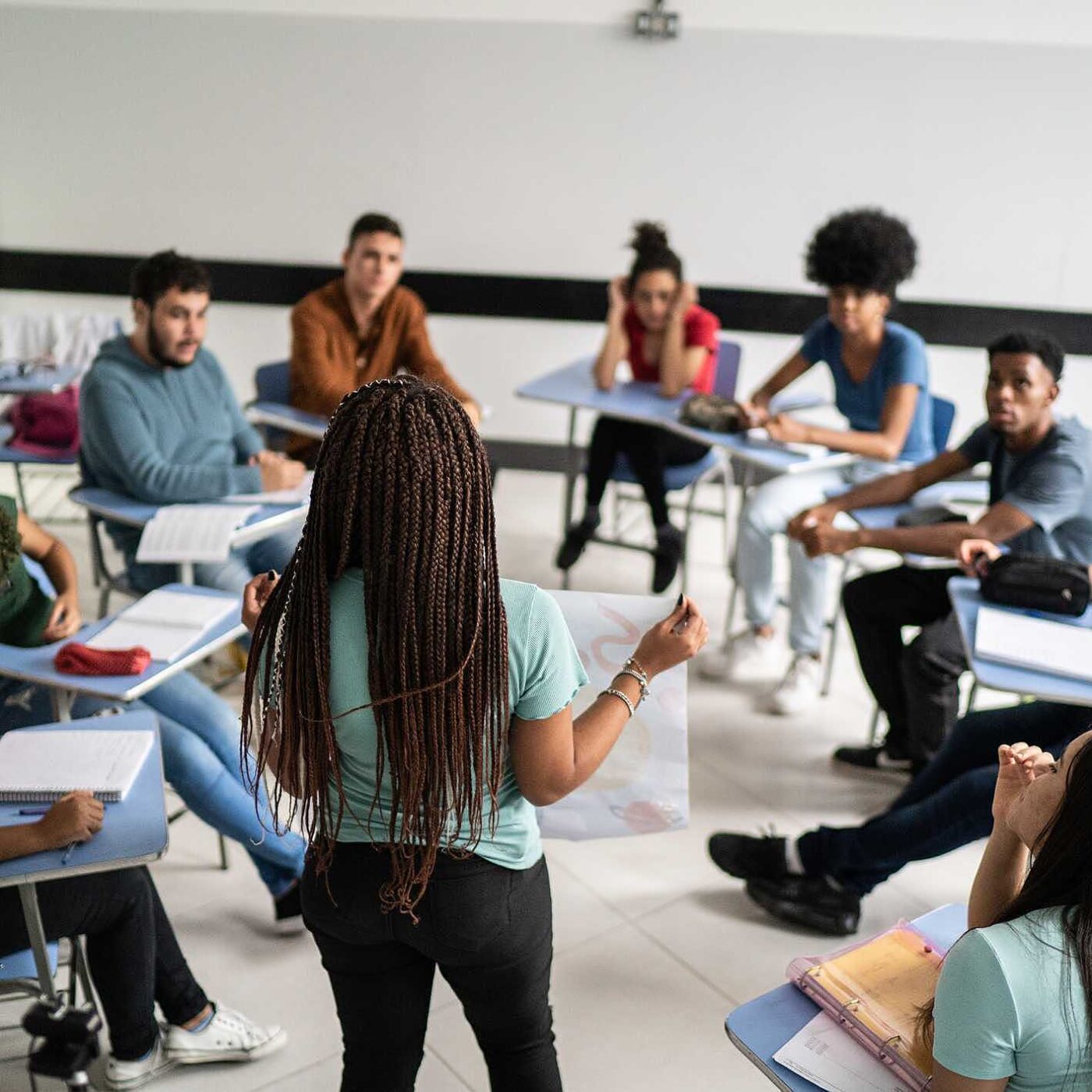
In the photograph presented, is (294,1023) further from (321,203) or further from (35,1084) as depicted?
(321,203)

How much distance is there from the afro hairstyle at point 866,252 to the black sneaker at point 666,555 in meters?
1.03

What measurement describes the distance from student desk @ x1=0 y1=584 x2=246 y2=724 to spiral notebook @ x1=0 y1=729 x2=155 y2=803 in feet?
0.33

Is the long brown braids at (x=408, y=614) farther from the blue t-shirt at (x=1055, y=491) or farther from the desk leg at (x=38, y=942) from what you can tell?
the blue t-shirt at (x=1055, y=491)

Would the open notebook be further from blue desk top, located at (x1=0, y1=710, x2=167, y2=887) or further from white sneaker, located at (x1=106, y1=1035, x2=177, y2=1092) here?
white sneaker, located at (x1=106, y1=1035, x2=177, y2=1092)

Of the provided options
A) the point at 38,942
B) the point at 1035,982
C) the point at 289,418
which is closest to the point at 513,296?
the point at 289,418

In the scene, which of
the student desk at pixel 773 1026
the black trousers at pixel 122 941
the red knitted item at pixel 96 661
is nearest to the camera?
the student desk at pixel 773 1026

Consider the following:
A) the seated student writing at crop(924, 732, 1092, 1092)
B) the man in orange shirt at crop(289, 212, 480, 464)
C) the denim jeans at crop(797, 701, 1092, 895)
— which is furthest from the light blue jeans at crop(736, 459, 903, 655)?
the seated student writing at crop(924, 732, 1092, 1092)

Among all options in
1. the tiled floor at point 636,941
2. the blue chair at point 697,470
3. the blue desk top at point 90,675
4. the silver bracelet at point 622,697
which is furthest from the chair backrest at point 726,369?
the silver bracelet at point 622,697

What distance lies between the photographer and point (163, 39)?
5078mm

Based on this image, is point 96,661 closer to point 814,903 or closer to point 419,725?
point 419,725

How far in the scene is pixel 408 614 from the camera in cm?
127

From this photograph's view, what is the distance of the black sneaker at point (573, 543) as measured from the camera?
4.29 m

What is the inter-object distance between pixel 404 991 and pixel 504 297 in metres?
4.28

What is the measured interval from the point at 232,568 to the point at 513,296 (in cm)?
264
